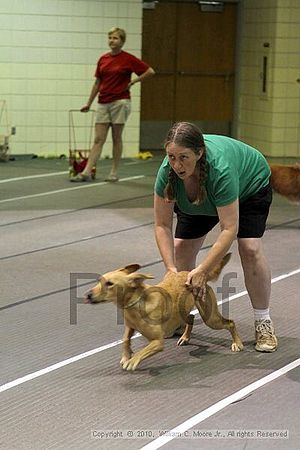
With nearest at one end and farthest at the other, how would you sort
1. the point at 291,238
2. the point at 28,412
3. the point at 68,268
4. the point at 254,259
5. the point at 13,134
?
the point at 28,412 < the point at 254,259 < the point at 68,268 < the point at 291,238 < the point at 13,134

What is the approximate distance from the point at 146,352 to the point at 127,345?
6.8 inches

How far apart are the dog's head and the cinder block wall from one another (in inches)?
376

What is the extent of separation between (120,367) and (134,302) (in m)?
0.38

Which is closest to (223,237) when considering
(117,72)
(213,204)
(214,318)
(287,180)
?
(213,204)

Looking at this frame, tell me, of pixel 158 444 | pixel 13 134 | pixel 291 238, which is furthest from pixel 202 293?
pixel 13 134

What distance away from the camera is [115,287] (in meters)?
4.54

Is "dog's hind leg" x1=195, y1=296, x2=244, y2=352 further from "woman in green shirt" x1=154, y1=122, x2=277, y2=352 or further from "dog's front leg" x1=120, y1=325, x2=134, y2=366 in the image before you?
"dog's front leg" x1=120, y1=325, x2=134, y2=366

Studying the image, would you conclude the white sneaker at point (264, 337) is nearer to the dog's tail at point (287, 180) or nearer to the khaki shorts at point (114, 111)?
the dog's tail at point (287, 180)

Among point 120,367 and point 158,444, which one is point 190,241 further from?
point 158,444

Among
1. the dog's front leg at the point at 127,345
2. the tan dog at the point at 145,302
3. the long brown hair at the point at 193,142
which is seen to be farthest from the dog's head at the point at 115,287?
the long brown hair at the point at 193,142

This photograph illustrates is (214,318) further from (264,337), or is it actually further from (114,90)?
(114,90)

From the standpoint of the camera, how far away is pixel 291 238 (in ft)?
26.7

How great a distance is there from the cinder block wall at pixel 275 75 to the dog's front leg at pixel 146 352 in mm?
9584

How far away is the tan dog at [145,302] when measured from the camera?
4551 millimetres
